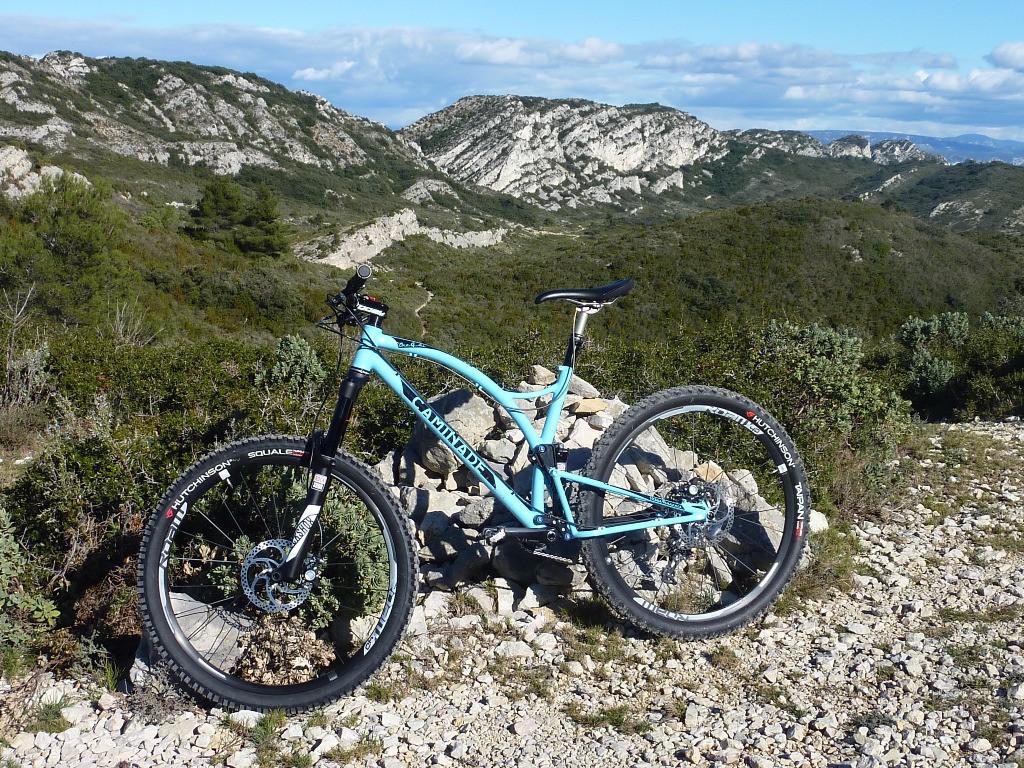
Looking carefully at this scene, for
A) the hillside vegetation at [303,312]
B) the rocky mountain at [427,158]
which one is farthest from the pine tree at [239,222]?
the rocky mountain at [427,158]

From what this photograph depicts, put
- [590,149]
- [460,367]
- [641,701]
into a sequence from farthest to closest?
1. [590,149]
2. [460,367]
3. [641,701]

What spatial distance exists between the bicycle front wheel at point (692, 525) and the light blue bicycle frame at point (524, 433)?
69mm

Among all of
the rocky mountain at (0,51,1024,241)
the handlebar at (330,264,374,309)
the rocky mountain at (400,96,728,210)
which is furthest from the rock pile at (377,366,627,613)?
the rocky mountain at (400,96,728,210)

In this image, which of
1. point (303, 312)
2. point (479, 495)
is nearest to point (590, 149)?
point (303, 312)

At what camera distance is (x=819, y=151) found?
513ft

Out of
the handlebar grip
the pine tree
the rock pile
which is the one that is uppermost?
the handlebar grip

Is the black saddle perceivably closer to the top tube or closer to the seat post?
the seat post

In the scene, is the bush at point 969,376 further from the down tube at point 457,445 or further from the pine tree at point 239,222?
the pine tree at point 239,222

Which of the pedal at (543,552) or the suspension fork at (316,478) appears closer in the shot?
the suspension fork at (316,478)

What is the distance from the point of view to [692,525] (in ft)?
11.9

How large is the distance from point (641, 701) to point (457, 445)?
135 centimetres

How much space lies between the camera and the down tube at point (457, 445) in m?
Answer: 3.21

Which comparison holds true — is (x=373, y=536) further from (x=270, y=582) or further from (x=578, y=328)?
(x=578, y=328)

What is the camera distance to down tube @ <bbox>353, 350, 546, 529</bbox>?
10.5 feet
